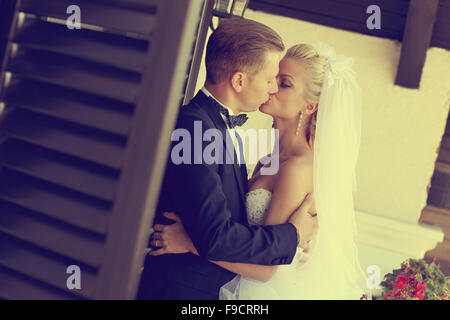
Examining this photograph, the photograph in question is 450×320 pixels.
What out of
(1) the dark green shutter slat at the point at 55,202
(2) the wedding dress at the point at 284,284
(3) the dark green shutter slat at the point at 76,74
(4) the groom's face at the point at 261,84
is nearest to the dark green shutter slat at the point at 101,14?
(3) the dark green shutter slat at the point at 76,74

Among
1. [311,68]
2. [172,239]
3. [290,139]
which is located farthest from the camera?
[290,139]

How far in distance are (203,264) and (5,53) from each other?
3.96 feet

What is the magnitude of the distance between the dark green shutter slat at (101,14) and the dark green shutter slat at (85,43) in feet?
0.11

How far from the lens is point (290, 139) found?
2705 mm

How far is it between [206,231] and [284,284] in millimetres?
692

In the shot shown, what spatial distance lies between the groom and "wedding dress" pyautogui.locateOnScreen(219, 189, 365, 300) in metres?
0.09

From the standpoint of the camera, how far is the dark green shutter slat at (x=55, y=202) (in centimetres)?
126

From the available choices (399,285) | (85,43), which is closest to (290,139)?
(85,43)

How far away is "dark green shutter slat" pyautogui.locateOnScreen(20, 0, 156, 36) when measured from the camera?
4.09 feet

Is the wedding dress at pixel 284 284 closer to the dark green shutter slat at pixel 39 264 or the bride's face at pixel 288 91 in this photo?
the bride's face at pixel 288 91

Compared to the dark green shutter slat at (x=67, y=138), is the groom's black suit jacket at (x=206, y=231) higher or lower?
lower

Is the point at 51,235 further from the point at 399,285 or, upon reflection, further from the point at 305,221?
the point at 399,285

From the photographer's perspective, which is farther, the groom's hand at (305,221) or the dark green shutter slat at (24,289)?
the groom's hand at (305,221)

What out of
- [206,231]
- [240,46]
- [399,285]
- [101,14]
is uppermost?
[240,46]
